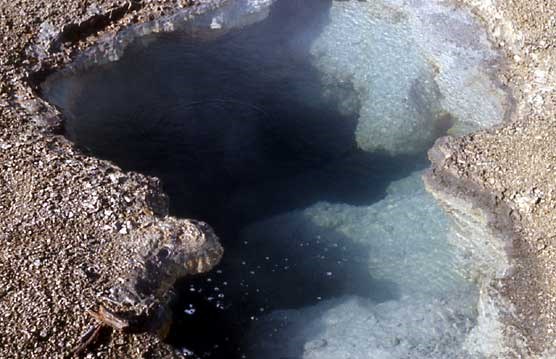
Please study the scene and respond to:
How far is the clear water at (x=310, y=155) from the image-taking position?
5.42 metres

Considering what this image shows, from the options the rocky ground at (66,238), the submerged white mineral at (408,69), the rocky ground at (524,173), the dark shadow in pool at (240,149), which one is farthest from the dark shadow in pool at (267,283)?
the submerged white mineral at (408,69)

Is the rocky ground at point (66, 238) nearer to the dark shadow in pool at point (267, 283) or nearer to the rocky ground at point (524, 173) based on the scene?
the dark shadow in pool at point (267, 283)

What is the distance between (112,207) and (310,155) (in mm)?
2163

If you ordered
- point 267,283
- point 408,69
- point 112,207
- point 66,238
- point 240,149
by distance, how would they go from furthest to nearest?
point 408,69 < point 240,149 < point 267,283 < point 112,207 < point 66,238

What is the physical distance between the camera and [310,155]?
6.65 metres

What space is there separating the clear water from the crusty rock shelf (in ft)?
0.96

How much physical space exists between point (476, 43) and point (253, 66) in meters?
2.19

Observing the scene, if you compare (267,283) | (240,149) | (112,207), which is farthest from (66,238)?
(240,149)

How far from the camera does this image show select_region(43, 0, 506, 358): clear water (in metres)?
5.42

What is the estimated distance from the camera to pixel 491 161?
5852 mm

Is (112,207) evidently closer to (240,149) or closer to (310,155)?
(240,149)

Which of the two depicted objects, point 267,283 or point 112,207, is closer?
point 112,207

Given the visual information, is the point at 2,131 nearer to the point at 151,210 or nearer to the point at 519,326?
the point at 151,210

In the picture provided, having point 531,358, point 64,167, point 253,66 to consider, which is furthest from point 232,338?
point 253,66
